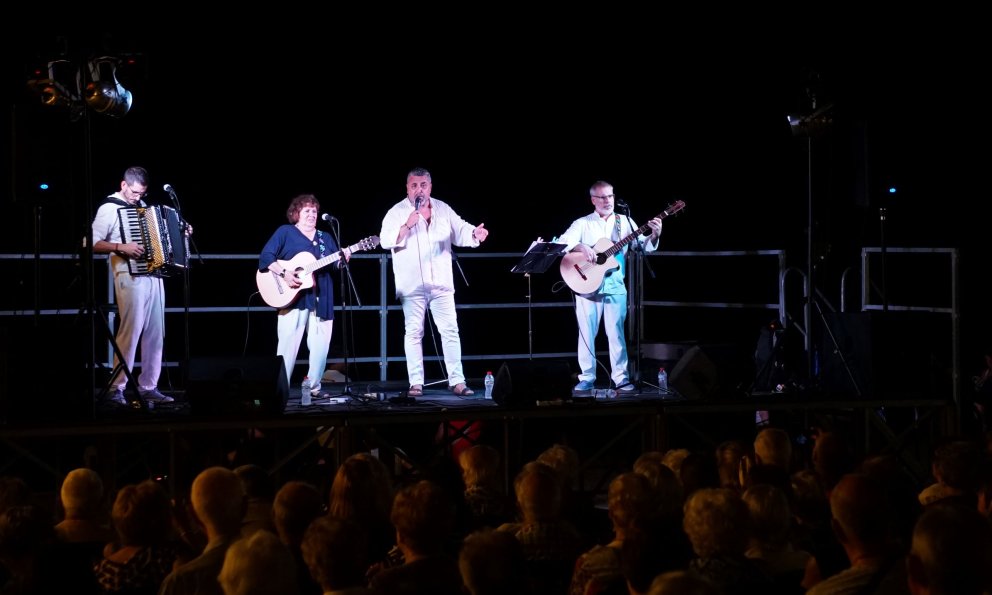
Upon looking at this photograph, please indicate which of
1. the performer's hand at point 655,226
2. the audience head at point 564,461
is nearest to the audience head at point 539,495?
the audience head at point 564,461

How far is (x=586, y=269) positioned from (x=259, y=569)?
821 cm

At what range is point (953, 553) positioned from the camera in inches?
106

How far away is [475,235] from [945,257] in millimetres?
6888

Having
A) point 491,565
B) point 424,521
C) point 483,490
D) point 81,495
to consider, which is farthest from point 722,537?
point 81,495

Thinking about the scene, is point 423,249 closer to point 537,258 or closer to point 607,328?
point 537,258

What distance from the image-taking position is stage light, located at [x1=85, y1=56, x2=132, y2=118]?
8.59m

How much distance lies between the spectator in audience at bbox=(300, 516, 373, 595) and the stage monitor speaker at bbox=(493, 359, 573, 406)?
599 cm

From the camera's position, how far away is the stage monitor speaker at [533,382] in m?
9.16

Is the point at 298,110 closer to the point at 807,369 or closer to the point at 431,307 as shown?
the point at 431,307

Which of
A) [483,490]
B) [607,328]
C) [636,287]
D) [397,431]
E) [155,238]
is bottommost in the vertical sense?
[397,431]

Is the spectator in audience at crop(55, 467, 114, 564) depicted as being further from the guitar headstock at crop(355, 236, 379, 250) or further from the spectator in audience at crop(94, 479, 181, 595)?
the guitar headstock at crop(355, 236, 379, 250)

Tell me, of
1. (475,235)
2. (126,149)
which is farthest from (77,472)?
(126,149)

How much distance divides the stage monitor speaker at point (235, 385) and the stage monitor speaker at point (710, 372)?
351 cm

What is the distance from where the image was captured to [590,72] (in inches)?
530
